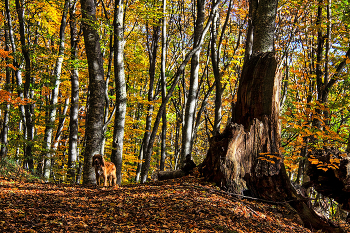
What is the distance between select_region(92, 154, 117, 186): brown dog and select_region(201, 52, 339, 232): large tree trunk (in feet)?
9.42

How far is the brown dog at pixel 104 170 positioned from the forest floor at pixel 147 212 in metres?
1.92

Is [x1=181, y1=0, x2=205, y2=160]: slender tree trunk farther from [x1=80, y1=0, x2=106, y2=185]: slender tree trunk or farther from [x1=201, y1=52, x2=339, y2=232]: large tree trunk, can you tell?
[x1=201, y1=52, x2=339, y2=232]: large tree trunk

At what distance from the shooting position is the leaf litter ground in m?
3.32

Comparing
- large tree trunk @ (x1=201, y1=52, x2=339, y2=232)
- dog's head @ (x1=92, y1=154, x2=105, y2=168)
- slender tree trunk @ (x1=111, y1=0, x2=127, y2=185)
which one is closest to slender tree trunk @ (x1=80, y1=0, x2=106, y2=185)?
dog's head @ (x1=92, y1=154, x2=105, y2=168)

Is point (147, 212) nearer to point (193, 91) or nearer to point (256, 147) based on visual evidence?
point (256, 147)

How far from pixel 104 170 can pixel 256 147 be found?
162 inches

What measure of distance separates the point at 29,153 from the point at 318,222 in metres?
10.3

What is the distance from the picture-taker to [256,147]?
573 centimetres

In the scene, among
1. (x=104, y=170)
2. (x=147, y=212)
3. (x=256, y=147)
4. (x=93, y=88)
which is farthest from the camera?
(x=93, y=88)

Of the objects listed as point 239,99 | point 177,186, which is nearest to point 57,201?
point 177,186

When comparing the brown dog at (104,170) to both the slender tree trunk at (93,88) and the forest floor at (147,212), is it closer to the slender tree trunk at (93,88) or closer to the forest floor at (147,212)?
the slender tree trunk at (93,88)

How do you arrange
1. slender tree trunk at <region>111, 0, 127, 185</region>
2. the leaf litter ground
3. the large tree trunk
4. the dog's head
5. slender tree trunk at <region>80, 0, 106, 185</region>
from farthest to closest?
slender tree trunk at <region>111, 0, 127, 185</region> < slender tree trunk at <region>80, 0, 106, 185</region> < the dog's head < the large tree trunk < the leaf litter ground

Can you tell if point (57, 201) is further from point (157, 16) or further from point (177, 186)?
point (157, 16)

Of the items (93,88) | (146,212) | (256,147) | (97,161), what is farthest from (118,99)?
(146,212)
